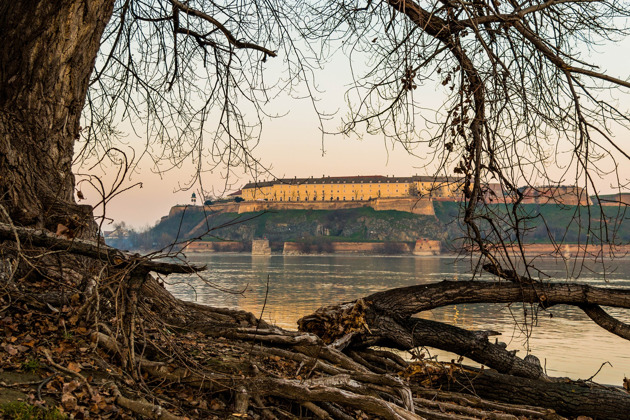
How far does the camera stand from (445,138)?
205 inches

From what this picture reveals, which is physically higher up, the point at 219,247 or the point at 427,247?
the point at 427,247

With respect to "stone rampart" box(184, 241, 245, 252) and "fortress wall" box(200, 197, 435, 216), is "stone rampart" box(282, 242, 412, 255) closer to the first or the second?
"fortress wall" box(200, 197, 435, 216)

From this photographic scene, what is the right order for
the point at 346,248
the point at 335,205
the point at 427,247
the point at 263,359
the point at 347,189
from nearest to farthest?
the point at 263,359 → the point at 427,247 → the point at 346,248 → the point at 335,205 → the point at 347,189

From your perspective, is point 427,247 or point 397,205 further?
point 397,205

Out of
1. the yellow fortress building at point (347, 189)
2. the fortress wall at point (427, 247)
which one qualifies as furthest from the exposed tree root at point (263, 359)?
the yellow fortress building at point (347, 189)

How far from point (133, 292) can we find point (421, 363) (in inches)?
104

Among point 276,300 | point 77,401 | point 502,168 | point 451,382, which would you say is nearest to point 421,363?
point 451,382

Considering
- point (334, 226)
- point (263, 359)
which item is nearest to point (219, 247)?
point (334, 226)

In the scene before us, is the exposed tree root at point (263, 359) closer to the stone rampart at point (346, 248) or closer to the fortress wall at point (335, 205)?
the fortress wall at point (335, 205)

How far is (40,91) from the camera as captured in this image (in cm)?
534

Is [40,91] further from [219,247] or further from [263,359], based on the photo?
[219,247]

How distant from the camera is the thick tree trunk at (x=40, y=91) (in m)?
5.09

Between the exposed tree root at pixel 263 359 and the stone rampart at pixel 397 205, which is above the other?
the stone rampart at pixel 397 205

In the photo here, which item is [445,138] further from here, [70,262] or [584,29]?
[70,262]
